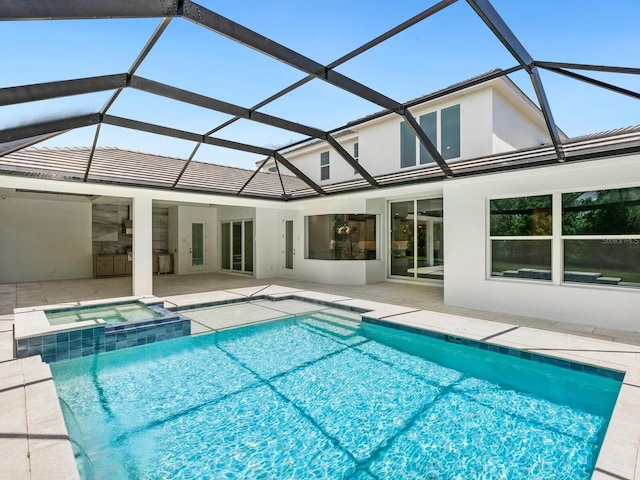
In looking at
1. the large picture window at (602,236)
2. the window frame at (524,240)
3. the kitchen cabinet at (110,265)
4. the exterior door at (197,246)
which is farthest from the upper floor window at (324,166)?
the large picture window at (602,236)

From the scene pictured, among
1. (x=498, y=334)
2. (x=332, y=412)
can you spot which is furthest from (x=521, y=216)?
(x=332, y=412)

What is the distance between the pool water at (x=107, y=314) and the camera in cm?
652

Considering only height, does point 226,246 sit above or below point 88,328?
above

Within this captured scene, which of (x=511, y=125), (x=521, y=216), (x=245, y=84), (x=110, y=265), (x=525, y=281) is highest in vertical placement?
(x=511, y=125)

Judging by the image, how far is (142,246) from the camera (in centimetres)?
921

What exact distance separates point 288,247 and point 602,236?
958 centimetres

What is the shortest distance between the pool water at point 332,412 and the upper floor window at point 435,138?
658cm

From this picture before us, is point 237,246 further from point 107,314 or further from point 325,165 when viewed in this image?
point 107,314

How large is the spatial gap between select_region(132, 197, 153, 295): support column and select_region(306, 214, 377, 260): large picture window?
5.37m

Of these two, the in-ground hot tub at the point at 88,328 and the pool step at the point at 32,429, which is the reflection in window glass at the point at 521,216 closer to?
the in-ground hot tub at the point at 88,328

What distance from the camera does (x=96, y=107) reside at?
546cm

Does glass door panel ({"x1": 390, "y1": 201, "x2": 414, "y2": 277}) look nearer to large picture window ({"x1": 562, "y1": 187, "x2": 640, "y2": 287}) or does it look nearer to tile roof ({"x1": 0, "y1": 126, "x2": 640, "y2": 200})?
tile roof ({"x1": 0, "y1": 126, "x2": 640, "y2": 200})

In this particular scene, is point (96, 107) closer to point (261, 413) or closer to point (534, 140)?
point (261, 413)

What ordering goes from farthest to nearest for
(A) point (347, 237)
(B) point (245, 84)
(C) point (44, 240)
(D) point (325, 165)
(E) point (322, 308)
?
1. (D) point (325, 165)
2. (C) point (44, 240)
3. (A) point (347, 237)
4. (E) point (322, 308)
5. (B) point (245, 84)
